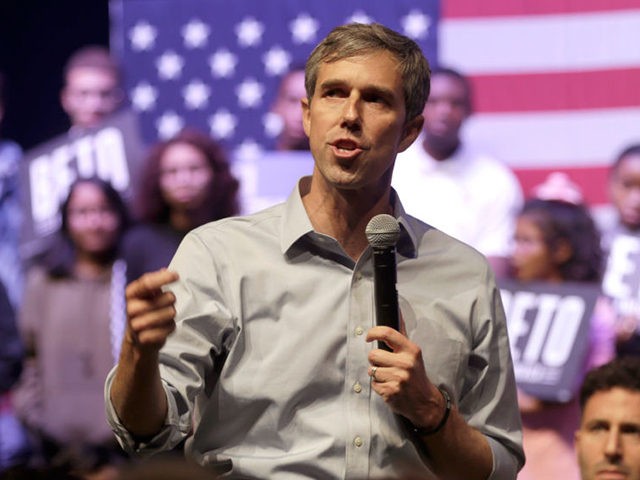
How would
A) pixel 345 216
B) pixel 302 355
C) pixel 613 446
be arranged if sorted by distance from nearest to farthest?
pixel 302 355, pixel 345 216, pixel 613 446

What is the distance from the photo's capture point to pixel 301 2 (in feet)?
19.1

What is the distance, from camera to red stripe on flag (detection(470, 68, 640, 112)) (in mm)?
5531

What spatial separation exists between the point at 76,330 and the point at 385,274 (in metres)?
3.68

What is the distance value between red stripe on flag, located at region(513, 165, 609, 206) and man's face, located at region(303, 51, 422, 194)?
10.5ft

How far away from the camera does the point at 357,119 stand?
7.37 ft

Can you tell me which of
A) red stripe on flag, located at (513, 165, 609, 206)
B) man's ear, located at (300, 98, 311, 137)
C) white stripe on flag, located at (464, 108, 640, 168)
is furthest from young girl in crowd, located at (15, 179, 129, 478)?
man's ear, located at (300, 98, 311, 137)

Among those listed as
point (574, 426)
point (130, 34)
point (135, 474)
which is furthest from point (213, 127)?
point (135, 474)

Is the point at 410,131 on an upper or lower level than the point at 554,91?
upper

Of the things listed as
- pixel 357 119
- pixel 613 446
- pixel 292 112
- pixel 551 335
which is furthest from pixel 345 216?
pixel 292 112

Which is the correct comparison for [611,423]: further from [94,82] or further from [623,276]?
[94,82]

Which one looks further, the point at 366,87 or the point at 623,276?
the point at 623,276

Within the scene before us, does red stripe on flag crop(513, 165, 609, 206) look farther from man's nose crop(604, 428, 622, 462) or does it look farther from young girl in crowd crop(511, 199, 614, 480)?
man's nose crop(604, 428, 622, 462)

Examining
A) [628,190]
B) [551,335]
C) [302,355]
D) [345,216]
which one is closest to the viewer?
[302,355]

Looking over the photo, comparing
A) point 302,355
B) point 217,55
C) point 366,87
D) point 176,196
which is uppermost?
point 366,87
